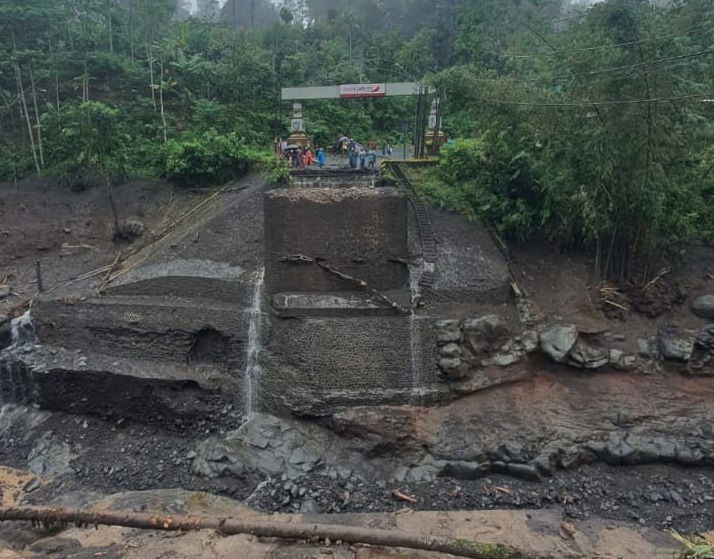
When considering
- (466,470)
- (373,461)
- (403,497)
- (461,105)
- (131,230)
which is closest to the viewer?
(403,497)

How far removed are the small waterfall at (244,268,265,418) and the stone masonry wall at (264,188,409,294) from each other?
510mm

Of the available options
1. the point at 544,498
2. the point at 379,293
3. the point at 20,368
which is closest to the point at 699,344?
the point at 544,498

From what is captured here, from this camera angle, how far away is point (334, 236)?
1146 cm

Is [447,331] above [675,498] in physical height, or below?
above

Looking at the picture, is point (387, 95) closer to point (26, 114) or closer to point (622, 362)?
point (622, 362)

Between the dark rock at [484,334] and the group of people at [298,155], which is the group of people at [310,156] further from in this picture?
the dark rock at [484,334]

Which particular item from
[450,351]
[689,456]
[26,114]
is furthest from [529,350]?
[26,114]

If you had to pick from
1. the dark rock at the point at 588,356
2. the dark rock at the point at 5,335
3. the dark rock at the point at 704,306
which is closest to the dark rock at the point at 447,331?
the dark rock at the point at 588,356

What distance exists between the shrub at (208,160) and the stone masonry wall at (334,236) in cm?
607

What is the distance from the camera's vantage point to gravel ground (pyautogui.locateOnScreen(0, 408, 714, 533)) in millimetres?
8977

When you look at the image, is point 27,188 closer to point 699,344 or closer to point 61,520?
point 61,520

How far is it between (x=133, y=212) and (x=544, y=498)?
46.2 feet

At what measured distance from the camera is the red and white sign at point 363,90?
17.7m

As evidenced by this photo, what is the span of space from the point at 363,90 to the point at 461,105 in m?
4.58
